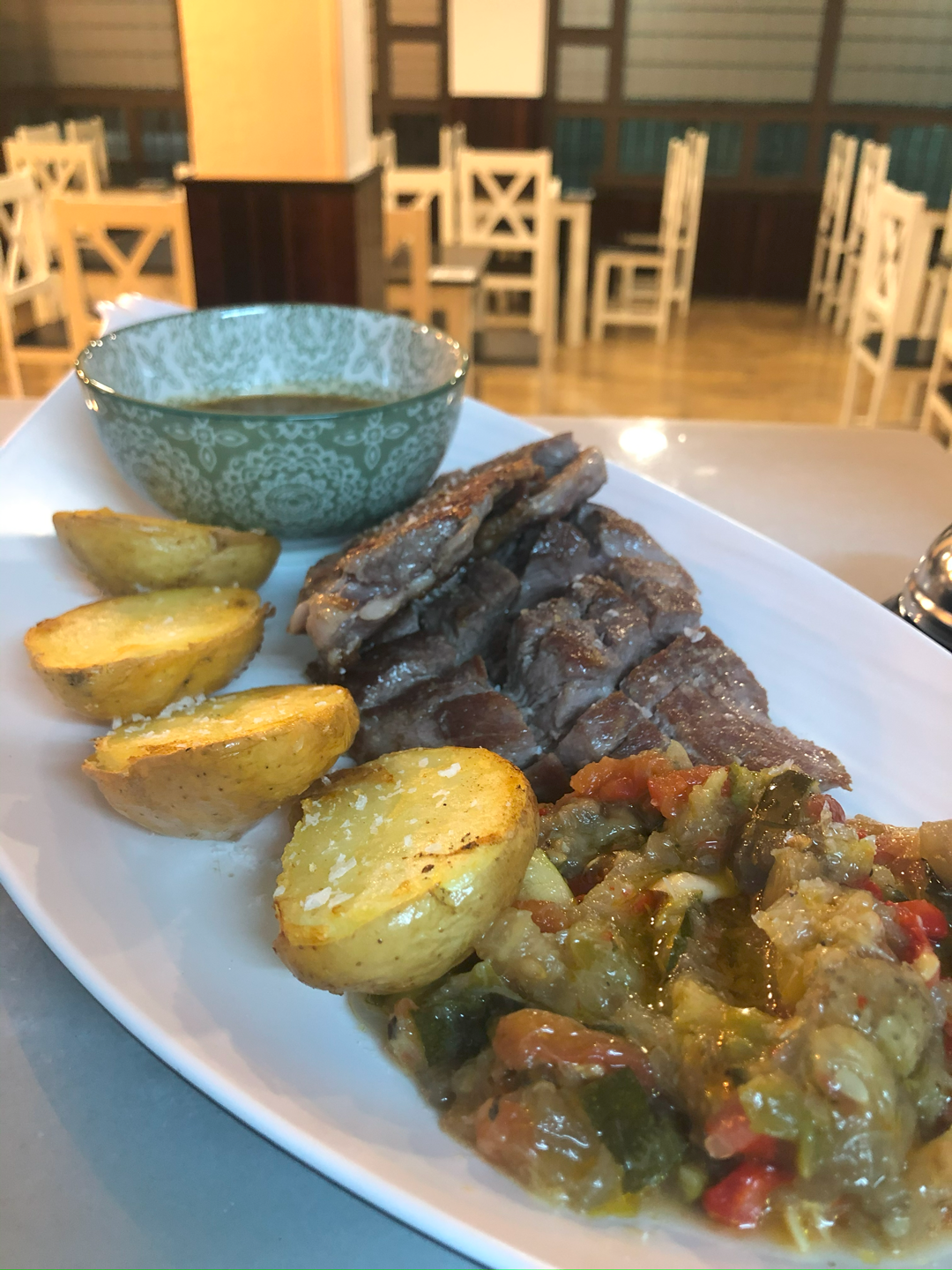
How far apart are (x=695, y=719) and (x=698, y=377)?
7045 mm

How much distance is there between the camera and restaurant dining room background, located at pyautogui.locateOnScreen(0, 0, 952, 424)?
8.79 meters

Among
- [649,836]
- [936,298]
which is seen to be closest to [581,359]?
[936,298]

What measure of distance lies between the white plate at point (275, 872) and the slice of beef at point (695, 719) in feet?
0.27

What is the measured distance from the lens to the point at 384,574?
1.44 meters

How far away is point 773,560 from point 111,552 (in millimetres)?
1086

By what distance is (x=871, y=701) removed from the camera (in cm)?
144

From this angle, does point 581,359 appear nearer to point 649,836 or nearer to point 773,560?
point 773,560

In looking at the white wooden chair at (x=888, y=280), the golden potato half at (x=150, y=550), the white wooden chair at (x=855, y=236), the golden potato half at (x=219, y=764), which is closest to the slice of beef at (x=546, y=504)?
the golden potato half at (x=150, y=550)

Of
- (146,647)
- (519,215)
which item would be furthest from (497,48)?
(146,647)

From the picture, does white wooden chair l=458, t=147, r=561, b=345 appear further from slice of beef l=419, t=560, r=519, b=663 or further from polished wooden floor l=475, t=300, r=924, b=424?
slice of beef l=419, t=560, r=519, b=663

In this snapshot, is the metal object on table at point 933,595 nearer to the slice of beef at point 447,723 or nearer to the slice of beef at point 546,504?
the slice of beef at point 546,504

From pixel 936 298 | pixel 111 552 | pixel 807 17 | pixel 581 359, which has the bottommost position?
pixel 581 359

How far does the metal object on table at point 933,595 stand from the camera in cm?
158

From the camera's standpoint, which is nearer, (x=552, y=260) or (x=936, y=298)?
(x=552, y=260)
